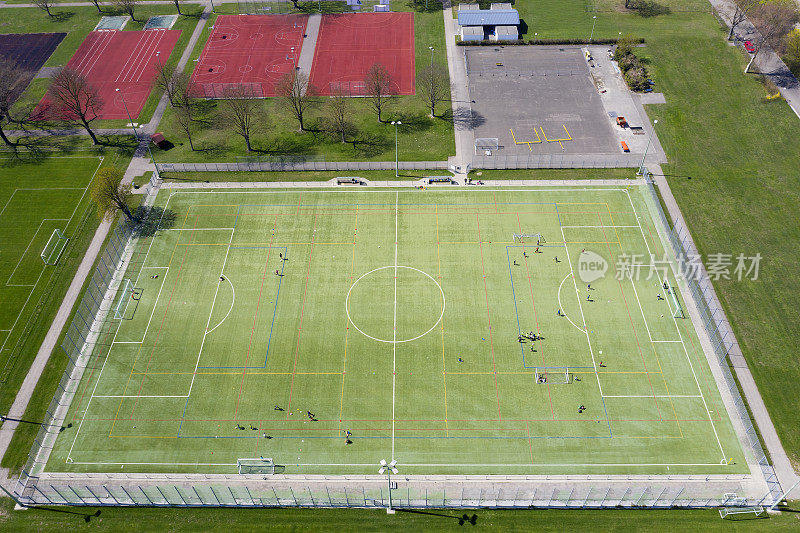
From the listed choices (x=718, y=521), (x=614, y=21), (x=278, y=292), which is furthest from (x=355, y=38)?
(x=718, y=521)

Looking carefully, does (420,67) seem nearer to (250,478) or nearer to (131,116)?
(131,116)

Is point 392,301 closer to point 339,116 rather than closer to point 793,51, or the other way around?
point 339,116

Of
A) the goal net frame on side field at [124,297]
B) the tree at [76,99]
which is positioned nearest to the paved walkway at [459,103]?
the goal net frame on side field at [124,297]

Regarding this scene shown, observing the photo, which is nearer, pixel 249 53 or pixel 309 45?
pixel 249 53

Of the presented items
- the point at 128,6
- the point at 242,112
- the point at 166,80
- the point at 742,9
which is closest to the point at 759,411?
the point at 242,112

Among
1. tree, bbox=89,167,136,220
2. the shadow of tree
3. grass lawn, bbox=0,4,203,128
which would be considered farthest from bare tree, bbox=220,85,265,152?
grass lawn, bbox=0,4,203,128

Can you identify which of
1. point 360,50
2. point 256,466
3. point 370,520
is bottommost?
point 370,520

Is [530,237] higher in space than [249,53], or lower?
lower
